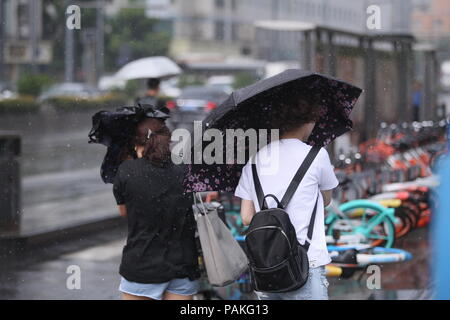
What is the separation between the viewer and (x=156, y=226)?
429 cm

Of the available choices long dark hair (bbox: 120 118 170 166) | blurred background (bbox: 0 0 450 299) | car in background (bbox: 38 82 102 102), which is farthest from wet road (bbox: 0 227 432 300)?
car in background (bbox: 38 82 102 102)

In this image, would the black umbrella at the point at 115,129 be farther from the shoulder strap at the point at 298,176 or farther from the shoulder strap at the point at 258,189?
the shoulder strap at the point at 298,176

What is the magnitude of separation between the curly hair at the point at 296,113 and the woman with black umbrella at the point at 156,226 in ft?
2.13

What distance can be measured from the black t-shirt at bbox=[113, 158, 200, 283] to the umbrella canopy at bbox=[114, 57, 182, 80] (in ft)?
12.5

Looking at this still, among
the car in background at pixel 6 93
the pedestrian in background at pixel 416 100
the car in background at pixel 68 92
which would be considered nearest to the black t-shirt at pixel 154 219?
the pedestrian in background at pixel 416 100

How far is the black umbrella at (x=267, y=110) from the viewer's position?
13.0 feet

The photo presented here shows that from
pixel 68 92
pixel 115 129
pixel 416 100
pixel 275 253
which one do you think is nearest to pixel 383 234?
pixel 115 129

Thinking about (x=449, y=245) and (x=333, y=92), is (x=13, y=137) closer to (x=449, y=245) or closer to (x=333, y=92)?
(x=333, y=92)

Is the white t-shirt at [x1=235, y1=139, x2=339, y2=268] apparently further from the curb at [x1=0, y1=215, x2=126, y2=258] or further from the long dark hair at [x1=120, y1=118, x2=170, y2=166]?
the curb at [x1=0, y1=215, x2=126, y2=258]

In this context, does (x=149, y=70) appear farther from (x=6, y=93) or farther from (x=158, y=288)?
(x=6, y=93)

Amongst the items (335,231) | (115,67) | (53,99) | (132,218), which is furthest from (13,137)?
(115,67)

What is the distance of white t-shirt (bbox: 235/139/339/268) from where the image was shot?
3.77 meters

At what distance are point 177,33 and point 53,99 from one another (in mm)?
39543

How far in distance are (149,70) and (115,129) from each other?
11.4 feet
